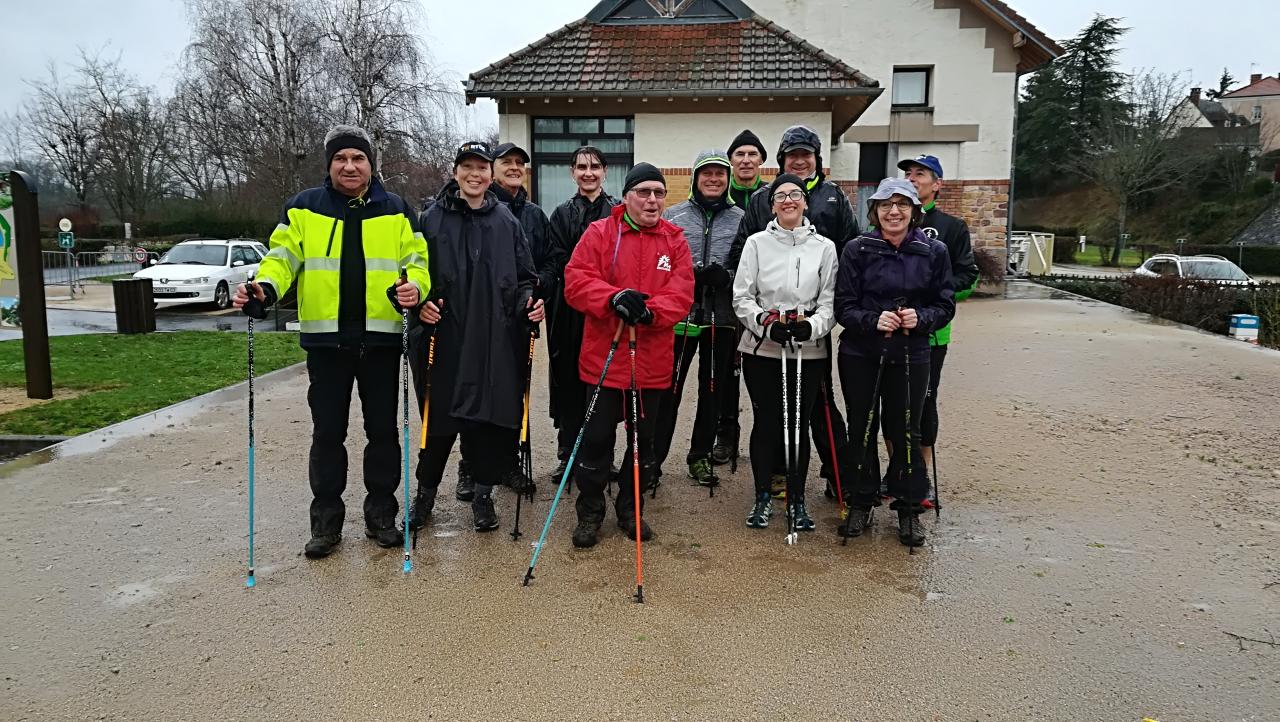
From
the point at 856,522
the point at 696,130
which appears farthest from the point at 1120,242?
the point at 856,522

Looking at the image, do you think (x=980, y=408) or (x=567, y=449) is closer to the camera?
(x=567, y=449)

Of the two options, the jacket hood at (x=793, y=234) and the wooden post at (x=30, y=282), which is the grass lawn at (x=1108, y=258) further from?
the wooden post at (x=30, y=282)

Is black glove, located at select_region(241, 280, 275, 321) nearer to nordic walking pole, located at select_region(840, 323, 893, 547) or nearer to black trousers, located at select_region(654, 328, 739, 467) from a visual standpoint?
black trousers, located at select_region(654, 328, 739, 467)

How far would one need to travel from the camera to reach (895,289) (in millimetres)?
4242

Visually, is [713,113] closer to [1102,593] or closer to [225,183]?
[1102,593]

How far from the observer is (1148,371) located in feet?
30.2

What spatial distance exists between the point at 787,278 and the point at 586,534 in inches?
69.2

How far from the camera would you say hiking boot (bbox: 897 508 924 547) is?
4328 mm

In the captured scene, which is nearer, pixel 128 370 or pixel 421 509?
pixel 421 509

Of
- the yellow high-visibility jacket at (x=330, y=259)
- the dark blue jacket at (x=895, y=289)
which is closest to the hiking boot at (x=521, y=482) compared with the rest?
the yellow high-visibility jacket at (x=330, y=259)

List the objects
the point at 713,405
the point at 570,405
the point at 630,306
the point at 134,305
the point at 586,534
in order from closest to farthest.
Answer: the point at 630,306 → the point at 586,534 → the point at 570,405 → the point at 713,405 → the point at 134,305

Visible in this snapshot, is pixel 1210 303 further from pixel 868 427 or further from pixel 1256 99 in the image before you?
pixel 1256 99

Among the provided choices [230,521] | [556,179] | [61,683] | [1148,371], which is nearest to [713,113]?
[556,179]

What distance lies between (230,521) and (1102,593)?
15.3 feet
